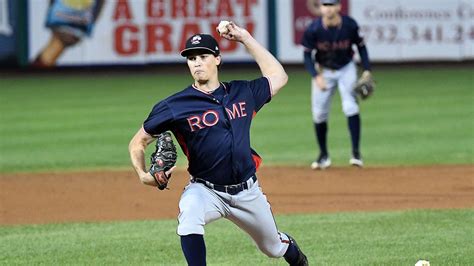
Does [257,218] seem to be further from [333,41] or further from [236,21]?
[236,21]

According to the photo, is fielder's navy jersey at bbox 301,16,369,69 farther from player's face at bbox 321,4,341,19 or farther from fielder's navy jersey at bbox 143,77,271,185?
fielder's navy jersey at bbox 143,77,271,185

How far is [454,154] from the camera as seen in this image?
13914 millimetres

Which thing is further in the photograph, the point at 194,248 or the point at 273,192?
the point at 273,192

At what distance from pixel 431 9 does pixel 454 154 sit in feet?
39.4

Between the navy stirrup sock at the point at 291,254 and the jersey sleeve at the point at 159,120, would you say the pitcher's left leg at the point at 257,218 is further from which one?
the jersey sleeve at the point at 159,120

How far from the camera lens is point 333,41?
511 inches

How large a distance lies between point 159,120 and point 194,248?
0.81 meters

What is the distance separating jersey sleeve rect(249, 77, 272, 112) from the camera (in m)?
7.07

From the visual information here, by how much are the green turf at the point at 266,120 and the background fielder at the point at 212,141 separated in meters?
6.67

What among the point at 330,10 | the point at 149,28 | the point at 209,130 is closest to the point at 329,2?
the point at 330,10

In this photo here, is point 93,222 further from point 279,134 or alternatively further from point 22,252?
point 279,134

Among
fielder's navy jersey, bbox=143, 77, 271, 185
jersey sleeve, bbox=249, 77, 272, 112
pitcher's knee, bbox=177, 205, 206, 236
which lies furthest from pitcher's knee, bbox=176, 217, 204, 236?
jersey sleeve, bbox=249, 77, 272, 112

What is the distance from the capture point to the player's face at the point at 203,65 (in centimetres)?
675

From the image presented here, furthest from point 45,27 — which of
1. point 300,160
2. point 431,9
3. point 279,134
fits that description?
point 300,160
